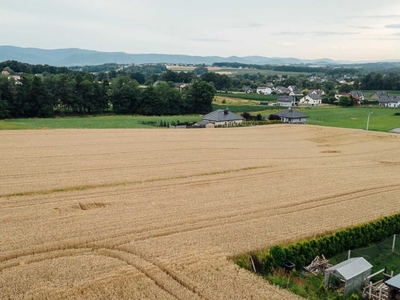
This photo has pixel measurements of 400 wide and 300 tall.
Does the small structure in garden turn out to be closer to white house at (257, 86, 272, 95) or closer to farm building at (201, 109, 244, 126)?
farm building at (201, 109, 244, 126)

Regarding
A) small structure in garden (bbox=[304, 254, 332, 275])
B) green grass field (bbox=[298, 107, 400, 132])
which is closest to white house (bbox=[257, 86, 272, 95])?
green grass field (bbox=[298, 107, 400, 132])

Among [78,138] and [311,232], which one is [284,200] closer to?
[311,232]

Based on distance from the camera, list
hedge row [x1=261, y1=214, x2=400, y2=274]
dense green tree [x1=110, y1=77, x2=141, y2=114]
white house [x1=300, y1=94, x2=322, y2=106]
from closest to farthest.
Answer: hedge row [x1=261, y1=214, x2=400, y2=274] → dense green tree [x1=110, y1=77, x2=141, y2=114] → white house [x1=300, y1=94, x2=322, y2=106]

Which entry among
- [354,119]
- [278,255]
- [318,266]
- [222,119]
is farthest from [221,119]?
[278,255]

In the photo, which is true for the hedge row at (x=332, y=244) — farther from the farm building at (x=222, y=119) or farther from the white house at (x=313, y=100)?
the white house at (x=313, y=100)

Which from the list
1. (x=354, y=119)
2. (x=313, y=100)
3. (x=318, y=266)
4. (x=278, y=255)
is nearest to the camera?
(x=278, y=255)

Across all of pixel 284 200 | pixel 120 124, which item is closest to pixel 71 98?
pixel 120 124

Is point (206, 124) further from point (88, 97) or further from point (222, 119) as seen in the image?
point (88, 97)

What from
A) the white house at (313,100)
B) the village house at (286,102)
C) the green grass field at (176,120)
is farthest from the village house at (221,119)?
the white house at (313,100)
